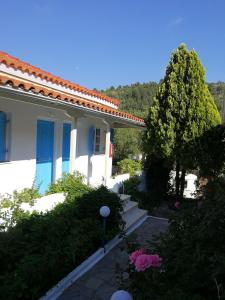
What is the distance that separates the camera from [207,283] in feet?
7.30

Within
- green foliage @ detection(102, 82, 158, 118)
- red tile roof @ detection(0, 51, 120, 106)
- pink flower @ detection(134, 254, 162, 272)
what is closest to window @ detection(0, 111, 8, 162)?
red tile roof @ detection(0, 51, 120, 106)

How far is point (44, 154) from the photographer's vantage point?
7.97m

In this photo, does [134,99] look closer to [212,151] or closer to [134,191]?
[134,191]

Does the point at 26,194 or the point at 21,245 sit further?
the point at 26,194

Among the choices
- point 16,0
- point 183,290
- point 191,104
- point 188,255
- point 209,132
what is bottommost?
point 183,290

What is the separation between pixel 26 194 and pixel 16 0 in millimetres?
5987

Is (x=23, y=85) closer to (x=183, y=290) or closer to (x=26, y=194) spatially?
(x=26, y=194)

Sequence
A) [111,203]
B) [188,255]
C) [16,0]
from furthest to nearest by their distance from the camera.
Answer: [16,0] < [111,203] < [188,255]

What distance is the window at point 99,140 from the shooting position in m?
11.5

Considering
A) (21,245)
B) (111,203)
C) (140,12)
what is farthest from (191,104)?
(21,245)

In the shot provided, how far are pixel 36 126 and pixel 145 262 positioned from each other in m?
5.66

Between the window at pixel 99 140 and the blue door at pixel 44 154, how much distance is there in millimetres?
3301

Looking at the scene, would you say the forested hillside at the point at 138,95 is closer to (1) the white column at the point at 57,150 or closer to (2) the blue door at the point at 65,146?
(2) the blue door at the point at 65,146

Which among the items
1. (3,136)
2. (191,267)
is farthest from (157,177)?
(191,267)
